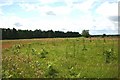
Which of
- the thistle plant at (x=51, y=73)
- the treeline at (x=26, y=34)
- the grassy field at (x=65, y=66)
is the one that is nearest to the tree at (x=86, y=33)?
the treeline at (x=26, y=34)

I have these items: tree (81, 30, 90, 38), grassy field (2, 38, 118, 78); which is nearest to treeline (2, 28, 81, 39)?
tree (81, 30, 90, 38)

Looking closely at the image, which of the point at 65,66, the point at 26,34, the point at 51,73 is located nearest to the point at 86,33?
the point at 26,34

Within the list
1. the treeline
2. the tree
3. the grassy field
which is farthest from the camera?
the treeline

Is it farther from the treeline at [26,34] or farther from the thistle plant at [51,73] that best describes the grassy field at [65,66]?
the treeline at [26,34]

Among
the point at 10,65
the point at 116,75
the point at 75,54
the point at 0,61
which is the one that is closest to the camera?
the point at 116,75

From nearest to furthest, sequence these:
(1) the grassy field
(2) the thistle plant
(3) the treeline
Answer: (2) the thistle plant, (1) the grassy field, (3) the treeline

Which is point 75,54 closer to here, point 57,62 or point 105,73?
point 57,62

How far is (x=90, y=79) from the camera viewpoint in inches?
579

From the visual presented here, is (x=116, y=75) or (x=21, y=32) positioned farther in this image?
(x=21, y=32)

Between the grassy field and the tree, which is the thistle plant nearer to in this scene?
the grassy field

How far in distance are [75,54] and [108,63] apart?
4.22 meters

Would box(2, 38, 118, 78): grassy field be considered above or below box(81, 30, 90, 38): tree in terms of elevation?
below

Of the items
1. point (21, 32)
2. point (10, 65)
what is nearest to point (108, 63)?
point (10, 65)

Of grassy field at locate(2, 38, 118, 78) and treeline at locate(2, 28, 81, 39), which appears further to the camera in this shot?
→ treeline at locate(2, 28, 81, 39)
